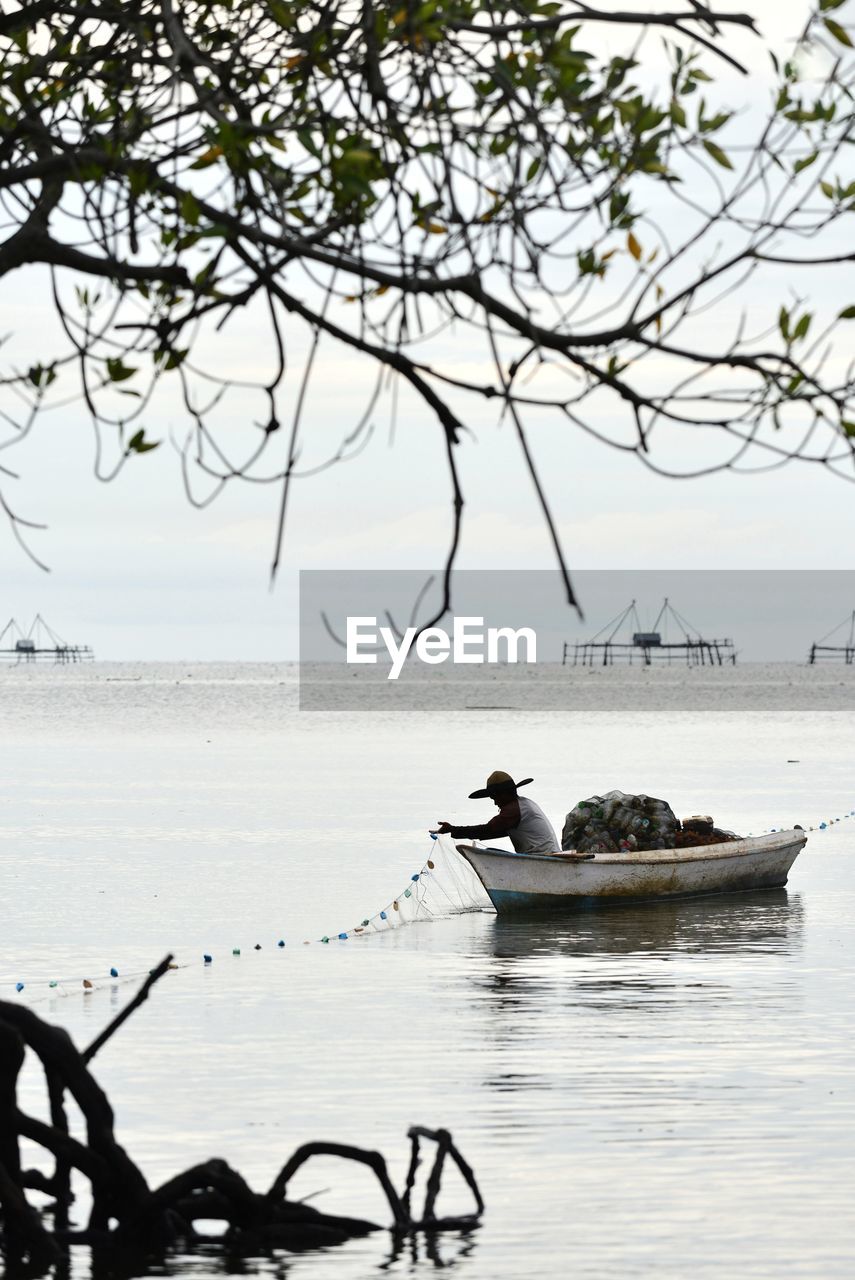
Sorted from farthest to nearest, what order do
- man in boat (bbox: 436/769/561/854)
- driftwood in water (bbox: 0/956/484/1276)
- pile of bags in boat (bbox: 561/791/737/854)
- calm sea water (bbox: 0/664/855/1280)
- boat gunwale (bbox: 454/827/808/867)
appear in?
pile of bags in boat (bbox: 561/791/737/854) → boat gunwale (bbox: 454/827/808/867) → man in boat (bbox: 436/769/561/854) → calm sea water (bbox: 0/664/855/1280) → driftwood in water (bbox: 0/956/484/1276)

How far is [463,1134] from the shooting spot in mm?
12531

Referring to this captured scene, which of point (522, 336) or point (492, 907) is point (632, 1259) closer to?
point (522, 336)

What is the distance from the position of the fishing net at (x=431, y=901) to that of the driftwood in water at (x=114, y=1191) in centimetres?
1338

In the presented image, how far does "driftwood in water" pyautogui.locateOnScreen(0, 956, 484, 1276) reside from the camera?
28.5ft

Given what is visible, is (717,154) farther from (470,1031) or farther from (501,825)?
(501,825)

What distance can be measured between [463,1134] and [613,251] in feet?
24.9

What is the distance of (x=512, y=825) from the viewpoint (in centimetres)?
2288

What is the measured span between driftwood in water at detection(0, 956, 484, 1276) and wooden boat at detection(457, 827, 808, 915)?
41.8 feet

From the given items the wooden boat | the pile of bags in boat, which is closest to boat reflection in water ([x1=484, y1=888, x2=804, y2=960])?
the wooden boat

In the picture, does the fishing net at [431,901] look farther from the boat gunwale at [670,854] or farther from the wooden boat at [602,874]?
the boat gunwale at [670,854]

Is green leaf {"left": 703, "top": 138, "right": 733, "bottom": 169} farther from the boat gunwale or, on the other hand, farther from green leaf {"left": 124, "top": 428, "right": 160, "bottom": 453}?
the boat gunwale

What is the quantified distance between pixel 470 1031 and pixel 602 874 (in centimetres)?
769

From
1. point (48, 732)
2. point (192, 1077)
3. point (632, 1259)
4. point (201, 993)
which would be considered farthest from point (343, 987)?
point (48, 732)

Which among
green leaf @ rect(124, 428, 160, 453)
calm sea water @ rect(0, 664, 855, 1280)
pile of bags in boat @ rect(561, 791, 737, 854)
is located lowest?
calm sea water @ rect(0, 664, 855, 1280)
